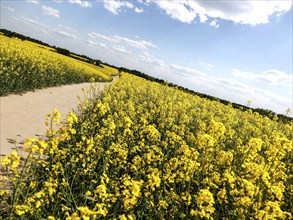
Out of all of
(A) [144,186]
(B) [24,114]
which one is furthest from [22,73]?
(A) [144,186]

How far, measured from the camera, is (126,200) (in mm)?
4008

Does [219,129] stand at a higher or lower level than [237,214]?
higher

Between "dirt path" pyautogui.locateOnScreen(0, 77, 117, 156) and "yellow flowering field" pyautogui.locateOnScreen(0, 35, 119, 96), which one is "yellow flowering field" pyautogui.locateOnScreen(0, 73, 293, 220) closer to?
"dirt path" pyautogui.locateOnScreen(0, 77, 117, 156)

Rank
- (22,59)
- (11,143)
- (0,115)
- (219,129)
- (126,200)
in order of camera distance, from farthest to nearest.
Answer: (22,59) → (0,115) → (11,143) → (219,129) → (126,200)

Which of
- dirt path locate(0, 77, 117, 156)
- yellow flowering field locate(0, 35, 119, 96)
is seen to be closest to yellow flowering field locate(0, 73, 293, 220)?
dirt path locate(0, 77, 117, 156)


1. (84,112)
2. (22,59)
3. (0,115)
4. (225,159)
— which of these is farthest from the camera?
(22,59)

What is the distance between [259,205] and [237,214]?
64 cm

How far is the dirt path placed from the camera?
8578 mm

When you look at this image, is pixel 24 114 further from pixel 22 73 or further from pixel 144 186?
pixel 144 186

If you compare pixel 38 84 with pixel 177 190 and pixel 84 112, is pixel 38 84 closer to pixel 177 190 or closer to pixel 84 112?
pixel 84 112

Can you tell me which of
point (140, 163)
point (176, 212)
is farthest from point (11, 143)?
point (176, 212)

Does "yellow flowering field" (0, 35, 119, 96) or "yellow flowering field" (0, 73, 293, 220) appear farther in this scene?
"yellow flowering field" (0, 35, 119, 96)

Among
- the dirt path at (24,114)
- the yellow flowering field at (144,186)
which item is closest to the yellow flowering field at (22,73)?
the dirt path at (24,114)

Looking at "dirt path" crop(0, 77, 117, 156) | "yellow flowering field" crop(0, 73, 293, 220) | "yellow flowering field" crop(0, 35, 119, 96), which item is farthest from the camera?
"yellow flowering field" crop(0, 35, 119, 96)
